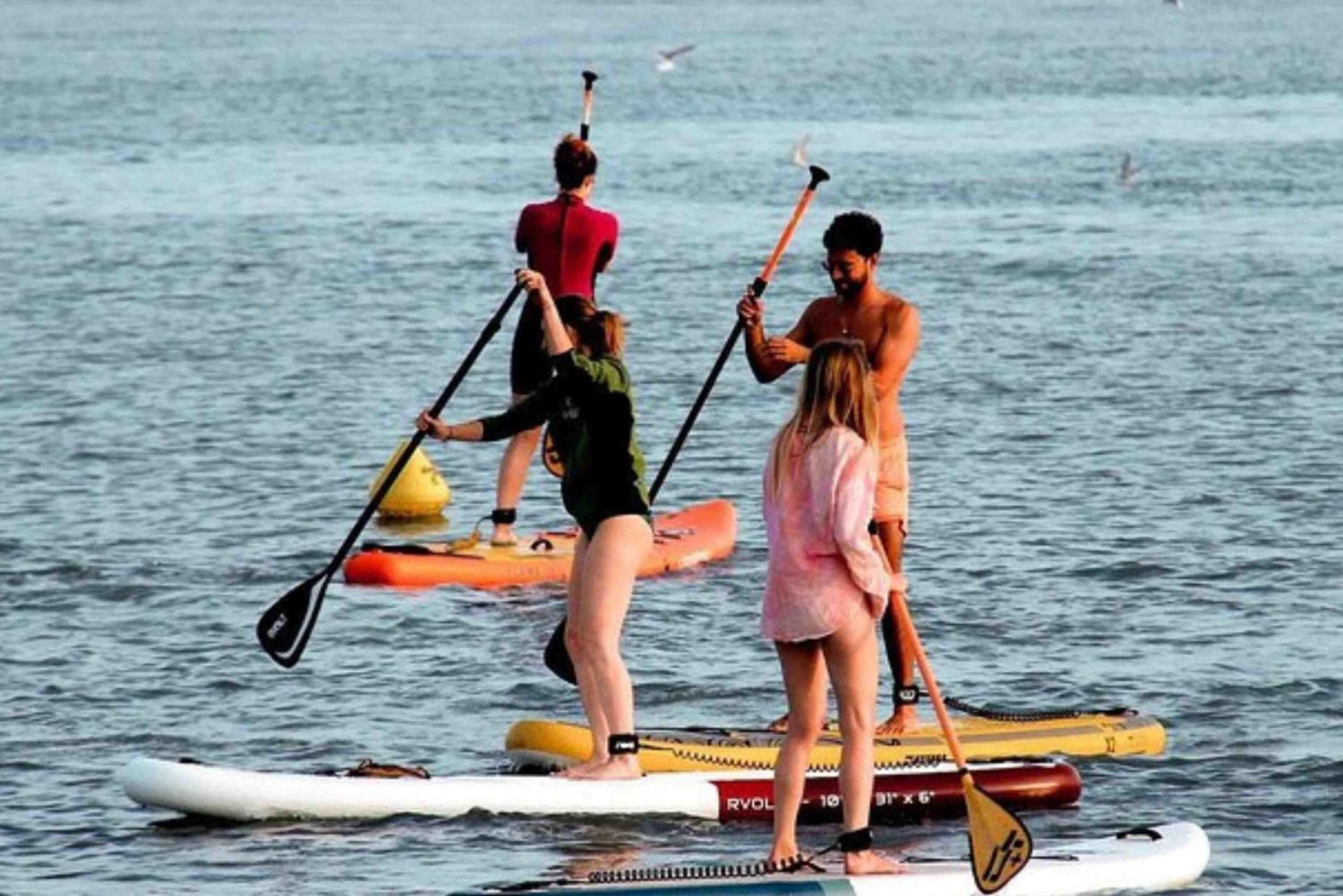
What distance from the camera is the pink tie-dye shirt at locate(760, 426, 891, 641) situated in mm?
10180

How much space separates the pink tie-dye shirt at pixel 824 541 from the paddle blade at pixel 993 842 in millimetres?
729

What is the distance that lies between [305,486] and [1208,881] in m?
10.3

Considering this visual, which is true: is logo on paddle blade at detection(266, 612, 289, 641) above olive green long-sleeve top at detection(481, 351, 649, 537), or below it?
Answer: below

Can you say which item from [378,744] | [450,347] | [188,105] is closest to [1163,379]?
[450,347]

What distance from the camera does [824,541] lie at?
10.3 metres

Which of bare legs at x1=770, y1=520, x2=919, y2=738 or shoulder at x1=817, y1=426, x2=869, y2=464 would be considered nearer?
shoulder at x1=817, y1=426, x2=869, y2=464

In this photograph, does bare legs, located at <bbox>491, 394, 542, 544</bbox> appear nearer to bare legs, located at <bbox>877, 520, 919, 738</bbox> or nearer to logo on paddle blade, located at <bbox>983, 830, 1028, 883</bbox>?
bare legs, located at <bbox>877, 520, 919, 738</bbox>

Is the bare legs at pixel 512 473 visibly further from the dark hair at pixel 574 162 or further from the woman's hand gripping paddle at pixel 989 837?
the woman's hand gripping paddle at pixel 989 837

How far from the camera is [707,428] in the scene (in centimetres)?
2317

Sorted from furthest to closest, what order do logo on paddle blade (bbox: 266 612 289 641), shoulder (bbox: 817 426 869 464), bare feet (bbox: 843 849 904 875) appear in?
logo on paddle blade (bbox: 266 612 289 641)
bare feet (bbox: 843 849 904 875)
shoulder (bbox: 817 426 869 464)

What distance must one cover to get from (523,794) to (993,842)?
7.14 feet

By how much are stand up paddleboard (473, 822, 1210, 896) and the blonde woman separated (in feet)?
0.55

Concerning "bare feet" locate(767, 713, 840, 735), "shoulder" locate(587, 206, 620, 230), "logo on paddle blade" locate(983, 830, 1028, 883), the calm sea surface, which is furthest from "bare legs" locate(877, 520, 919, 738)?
"shoulder" locate(587, 206, 620, 230)

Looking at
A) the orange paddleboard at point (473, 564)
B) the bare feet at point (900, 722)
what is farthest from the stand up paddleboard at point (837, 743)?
the orange paddleboard at point (473, 564)
